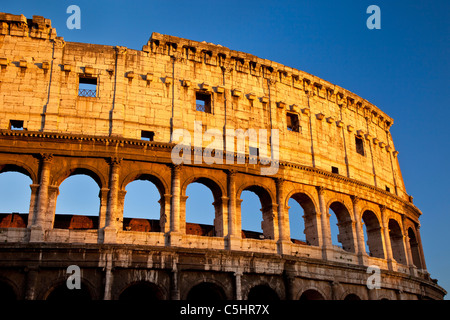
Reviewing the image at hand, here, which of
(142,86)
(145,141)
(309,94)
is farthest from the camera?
(309,94)

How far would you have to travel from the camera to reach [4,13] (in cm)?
2223

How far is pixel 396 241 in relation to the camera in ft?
96.0

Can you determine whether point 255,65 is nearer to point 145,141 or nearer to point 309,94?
point 309,94

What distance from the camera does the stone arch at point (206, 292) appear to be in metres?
20.6

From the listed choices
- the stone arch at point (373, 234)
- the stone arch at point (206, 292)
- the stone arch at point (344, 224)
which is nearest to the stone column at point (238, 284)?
the stone arch at point (206, 292)

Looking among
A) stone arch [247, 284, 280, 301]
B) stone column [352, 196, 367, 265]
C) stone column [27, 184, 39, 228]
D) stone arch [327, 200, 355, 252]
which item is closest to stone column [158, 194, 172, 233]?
stone arch [247, 284, 280, 301]

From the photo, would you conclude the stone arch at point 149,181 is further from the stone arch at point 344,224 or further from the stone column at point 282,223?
the stone arch at point 344,224

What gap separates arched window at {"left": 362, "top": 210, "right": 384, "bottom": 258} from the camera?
26992 mm

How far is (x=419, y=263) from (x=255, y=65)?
1582 cm

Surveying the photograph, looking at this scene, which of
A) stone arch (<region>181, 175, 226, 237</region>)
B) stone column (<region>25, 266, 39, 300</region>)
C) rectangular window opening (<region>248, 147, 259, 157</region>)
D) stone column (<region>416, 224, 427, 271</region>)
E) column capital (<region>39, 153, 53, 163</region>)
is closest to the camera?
stone column (<region>25, 266, 39, 300</region>)

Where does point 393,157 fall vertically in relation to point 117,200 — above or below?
above

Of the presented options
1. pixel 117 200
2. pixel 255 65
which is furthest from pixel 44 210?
pixel 255 65

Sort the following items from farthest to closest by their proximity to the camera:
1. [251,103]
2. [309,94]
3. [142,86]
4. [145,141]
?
[309,94]
[251,103]
[142,86]
[145,141]

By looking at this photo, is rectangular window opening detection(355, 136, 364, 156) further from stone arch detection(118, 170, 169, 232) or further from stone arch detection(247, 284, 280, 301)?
stone arch detection(118, 170, 169, 232)
